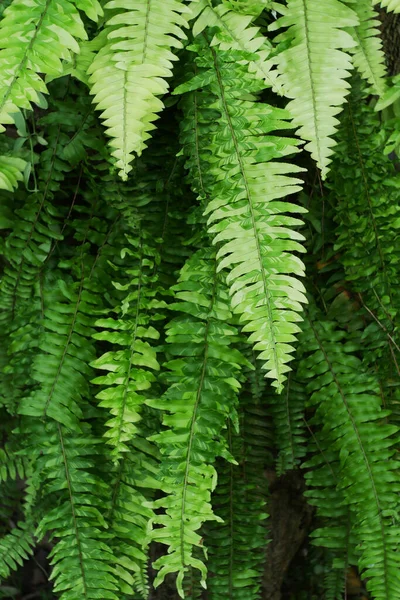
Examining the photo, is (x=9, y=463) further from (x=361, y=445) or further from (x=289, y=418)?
(x=361, y=445)

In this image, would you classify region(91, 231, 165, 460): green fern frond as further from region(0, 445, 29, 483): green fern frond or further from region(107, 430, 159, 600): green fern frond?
region(0, 445, 29, 483): green fern frond

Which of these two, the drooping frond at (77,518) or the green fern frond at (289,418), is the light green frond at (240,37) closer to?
the green fern frond at (289,418)

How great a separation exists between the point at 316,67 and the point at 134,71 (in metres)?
0.37

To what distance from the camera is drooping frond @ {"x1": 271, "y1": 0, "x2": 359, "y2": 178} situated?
116 centimetres

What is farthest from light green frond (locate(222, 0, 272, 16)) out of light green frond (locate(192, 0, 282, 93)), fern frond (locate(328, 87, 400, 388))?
fern frond (locate(328, 87, 400, 388))

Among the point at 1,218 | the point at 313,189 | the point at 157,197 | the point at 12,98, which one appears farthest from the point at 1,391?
the point at 313,189

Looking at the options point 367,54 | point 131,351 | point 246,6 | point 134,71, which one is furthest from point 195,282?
point 367,54

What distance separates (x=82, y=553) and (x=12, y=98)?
3.33 ft

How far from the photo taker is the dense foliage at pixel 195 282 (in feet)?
3.83

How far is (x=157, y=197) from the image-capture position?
1.54 metres

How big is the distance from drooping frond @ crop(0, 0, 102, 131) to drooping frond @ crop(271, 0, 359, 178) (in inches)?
15.6

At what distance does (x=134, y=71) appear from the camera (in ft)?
3.72

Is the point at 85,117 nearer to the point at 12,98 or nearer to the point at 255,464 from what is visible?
the point at 12,98

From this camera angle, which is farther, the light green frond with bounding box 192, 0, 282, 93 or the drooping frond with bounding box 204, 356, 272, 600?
the drooping frond with bounding box 204, 356, 272, 600
